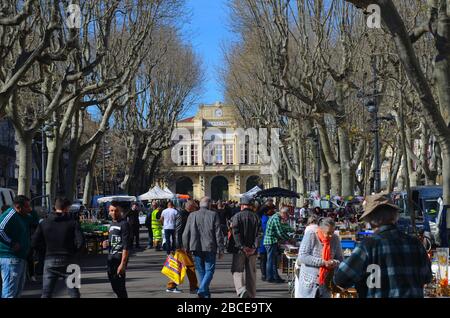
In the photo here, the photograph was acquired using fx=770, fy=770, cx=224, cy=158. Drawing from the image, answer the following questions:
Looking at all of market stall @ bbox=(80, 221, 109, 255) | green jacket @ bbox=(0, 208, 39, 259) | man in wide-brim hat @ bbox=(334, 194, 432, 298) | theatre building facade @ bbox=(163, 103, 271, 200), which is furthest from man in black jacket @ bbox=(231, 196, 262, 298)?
theatre building facade @ bbox=(163, 103, 271, 200)

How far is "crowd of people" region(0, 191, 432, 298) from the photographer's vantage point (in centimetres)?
520

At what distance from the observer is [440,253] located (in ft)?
31.8

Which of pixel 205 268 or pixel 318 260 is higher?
pixel 318 260

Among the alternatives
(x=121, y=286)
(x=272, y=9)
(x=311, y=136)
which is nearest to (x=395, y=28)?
(x=121, y=286)

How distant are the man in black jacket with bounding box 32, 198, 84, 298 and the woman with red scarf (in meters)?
2.51

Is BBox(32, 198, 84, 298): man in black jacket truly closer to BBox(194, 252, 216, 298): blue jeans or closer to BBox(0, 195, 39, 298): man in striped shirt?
BBox(0, 195, 39, 298): man in striped shirt

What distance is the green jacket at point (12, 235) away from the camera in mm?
9359

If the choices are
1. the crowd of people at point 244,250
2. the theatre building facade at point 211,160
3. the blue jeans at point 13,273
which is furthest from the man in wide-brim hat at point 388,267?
the theatre building facade at point 211,160

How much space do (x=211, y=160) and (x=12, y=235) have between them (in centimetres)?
9272

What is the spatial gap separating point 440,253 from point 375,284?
15.8ft

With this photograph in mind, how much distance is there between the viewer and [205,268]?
11.4 metres

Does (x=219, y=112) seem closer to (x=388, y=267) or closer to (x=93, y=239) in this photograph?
(x=93, y=239)

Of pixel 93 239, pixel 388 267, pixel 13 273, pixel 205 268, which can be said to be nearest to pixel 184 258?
pixel 205 268
